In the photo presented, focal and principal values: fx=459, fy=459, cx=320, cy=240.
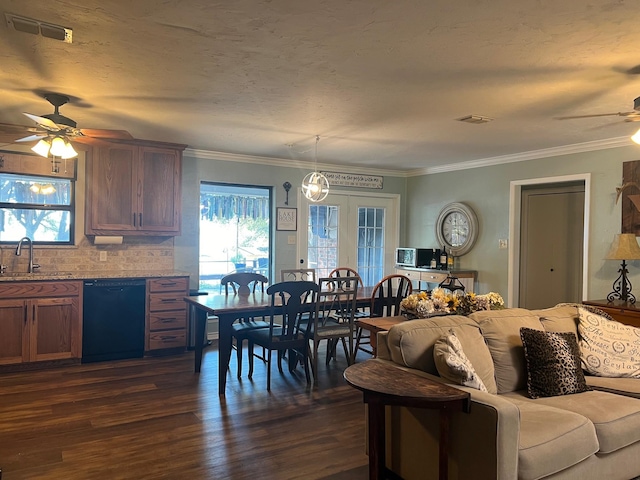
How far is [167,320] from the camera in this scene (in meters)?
4.97

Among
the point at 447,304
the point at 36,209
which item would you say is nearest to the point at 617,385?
the point at 447,304

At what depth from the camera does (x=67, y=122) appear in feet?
11.4

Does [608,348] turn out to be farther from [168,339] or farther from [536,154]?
[168,339]

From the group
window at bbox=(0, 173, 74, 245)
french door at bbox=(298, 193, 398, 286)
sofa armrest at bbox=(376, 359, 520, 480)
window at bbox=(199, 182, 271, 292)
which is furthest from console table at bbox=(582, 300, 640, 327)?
window at bbox=(0, 173, 74, 245)

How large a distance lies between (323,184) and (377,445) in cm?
295

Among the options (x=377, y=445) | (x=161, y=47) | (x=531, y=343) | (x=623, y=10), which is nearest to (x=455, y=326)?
(x=531, y=343)

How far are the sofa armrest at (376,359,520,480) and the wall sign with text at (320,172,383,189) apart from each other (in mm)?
4533

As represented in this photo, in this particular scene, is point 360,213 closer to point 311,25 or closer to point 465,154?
point 465,154

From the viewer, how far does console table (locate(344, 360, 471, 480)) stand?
79.0 inches

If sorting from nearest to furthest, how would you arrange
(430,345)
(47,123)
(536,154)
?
1. (430,345)
2. (47,123)
3. (536,154)

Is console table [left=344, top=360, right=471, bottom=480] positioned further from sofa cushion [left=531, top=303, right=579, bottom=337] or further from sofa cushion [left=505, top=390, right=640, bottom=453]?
sofa cushion [left=531, top=303, right=579, bottom=337]

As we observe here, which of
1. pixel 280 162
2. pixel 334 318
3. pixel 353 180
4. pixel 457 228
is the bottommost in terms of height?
pixel 334 318

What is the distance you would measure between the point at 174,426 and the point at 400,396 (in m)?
1.86

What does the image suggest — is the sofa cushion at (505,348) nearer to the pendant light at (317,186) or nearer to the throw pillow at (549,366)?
the throw pillow at (549,366)
